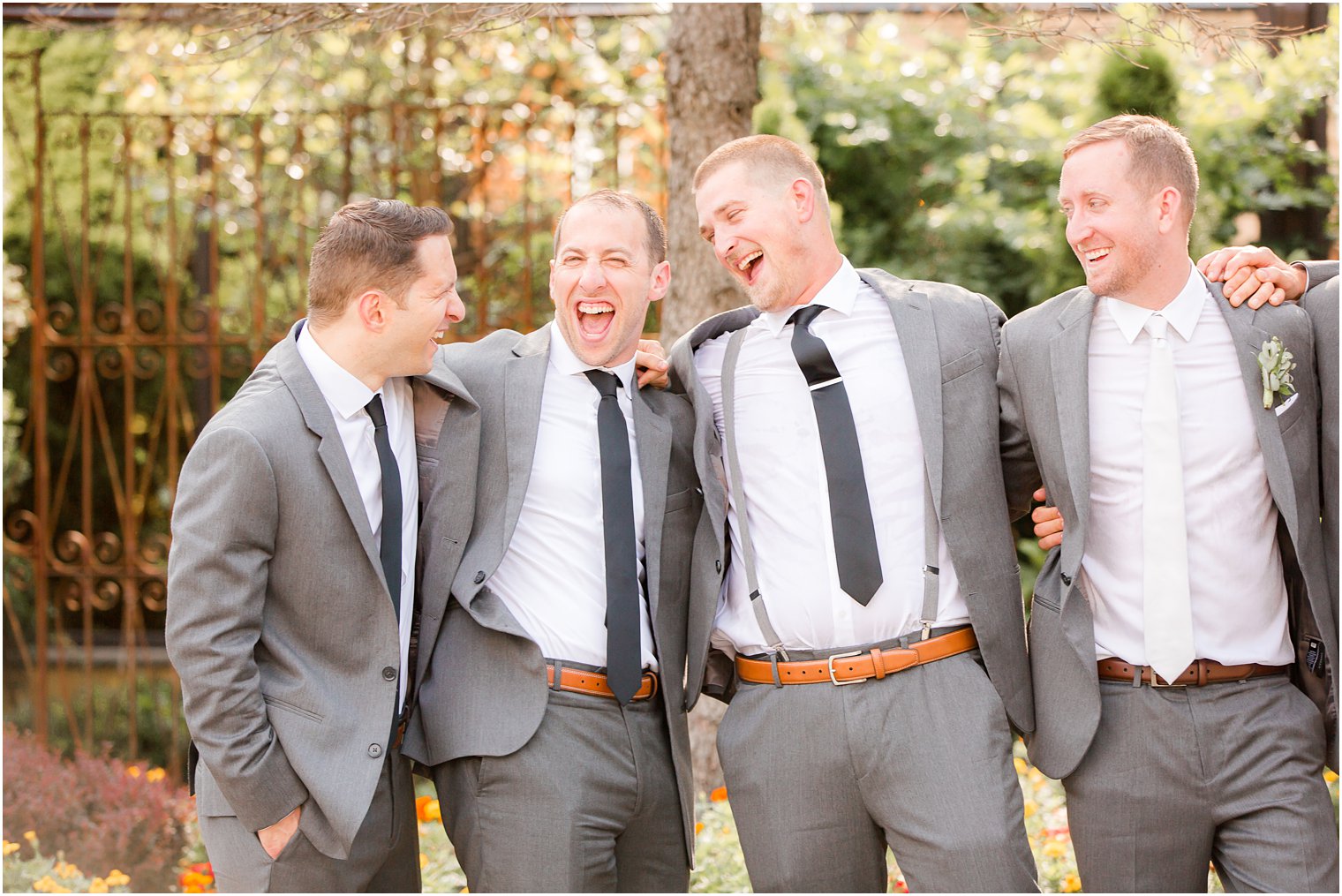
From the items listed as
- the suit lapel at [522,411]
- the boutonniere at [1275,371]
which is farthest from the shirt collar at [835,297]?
the boutonniere at [1275,371]

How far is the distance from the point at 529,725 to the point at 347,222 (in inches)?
52.2

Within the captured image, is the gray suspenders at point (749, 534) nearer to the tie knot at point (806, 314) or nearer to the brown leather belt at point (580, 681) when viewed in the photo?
the tie knot at point (806, 314)

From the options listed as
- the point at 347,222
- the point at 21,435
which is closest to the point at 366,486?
the point at 347,222

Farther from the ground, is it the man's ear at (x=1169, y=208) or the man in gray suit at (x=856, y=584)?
the man's ear at (x=1169, y=208)

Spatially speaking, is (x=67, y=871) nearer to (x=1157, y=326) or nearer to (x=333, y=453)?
(x=333, y=453)

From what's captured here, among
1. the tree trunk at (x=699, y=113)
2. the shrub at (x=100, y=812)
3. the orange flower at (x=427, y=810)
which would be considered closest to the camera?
the orange flower at (x=427, y=810)

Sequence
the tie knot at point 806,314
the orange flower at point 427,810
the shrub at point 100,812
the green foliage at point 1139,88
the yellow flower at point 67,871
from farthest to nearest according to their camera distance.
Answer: the green foliage at point 1139,88 < the shrub at point 100,812 < the orange flower at point 427,810 < the yellow flower at point 67,871 < the tie knot at point 806,314

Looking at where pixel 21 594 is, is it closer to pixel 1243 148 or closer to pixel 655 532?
pixel 655 532

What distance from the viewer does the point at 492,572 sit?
3043mm

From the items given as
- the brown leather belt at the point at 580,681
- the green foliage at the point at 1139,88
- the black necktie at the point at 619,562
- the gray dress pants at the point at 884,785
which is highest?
the green foliage at the point at 1139,88

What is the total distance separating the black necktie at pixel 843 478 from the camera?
3012 mm

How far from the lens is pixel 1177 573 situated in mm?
2861

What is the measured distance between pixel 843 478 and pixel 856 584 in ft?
0.87

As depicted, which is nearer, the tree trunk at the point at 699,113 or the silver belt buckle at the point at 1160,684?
the silver belt buckle at the point at 1160,684
